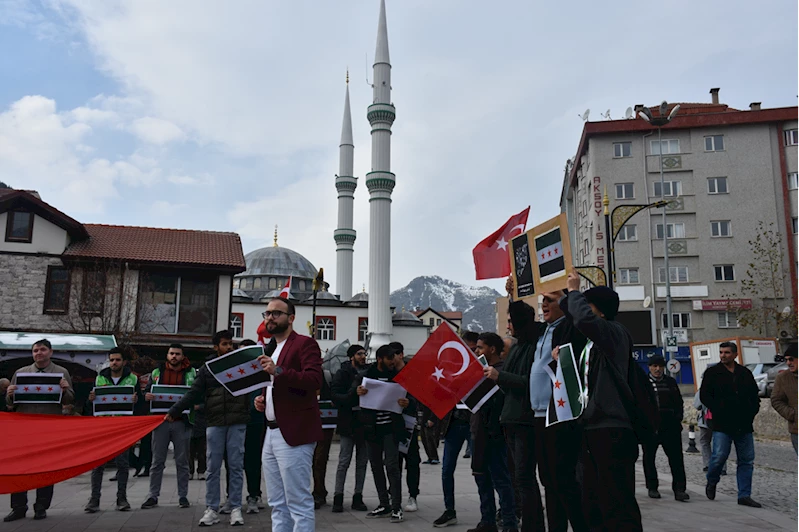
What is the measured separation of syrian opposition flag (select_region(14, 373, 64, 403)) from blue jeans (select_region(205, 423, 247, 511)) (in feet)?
6.69

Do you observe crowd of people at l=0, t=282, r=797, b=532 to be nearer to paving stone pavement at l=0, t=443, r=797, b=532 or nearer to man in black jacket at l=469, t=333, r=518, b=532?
man in black jacket at l=469, t=333, r=518, b=532

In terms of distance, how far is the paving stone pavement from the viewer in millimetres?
7401

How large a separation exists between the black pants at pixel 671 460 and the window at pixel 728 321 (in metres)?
45.8

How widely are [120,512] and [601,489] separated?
19.9 feet

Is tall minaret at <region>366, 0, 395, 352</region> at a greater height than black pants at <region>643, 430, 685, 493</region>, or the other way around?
tall minaret at <region>366, 0, 395, 352</region>

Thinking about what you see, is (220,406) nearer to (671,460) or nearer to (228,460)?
(228,460)

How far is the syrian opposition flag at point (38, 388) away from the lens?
8.30 metres

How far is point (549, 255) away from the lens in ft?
25.8

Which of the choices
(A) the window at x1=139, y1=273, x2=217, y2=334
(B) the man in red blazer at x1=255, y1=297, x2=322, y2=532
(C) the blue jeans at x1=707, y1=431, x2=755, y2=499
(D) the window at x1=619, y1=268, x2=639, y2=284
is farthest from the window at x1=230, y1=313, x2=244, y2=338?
(B) the man in red blazer at x1=255, y1=297, x2=322, y2=532

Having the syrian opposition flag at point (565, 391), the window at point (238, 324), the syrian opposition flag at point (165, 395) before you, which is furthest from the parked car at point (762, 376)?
the window at point (238, 324)

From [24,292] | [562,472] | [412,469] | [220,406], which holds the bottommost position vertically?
[412,469]

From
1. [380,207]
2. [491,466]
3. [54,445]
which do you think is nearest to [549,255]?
[491,466]

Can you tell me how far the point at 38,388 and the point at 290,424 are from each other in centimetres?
461

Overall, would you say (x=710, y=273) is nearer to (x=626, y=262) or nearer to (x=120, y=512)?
(x=626, y=262)
